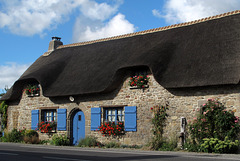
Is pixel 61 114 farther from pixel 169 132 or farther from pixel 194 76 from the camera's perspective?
pixel 194 76

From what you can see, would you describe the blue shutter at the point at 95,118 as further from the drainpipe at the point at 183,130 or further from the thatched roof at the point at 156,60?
the drainpipe at the point at 183,130

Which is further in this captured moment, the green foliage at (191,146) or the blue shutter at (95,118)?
the blue shutter at (95,118)

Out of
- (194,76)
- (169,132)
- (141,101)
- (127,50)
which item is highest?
(127,50)

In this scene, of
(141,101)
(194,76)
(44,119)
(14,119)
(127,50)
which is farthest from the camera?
(14,119)

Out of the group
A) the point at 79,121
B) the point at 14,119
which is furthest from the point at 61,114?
the point at 14,119

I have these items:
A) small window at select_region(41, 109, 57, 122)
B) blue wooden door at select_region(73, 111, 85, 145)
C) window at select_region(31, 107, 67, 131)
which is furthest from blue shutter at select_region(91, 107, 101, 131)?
small window at select_region(41, 109, 57, 122)

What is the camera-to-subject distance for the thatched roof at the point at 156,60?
1180 cm

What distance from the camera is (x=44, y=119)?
17.2 metres

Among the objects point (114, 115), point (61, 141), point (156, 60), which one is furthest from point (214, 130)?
point (61, 141)

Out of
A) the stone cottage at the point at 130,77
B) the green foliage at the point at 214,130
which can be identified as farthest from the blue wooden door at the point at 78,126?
the green foliage at the point at 214,130

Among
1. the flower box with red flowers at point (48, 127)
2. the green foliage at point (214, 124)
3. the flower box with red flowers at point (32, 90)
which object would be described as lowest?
the flower box with red flowers at point (48, 127)

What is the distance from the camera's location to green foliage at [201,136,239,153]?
34.8 ft

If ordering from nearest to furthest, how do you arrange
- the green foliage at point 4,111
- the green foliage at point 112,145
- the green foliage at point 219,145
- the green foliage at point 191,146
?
the green foliage at point 219,145, the green foliage at point 191,146, the green foliage at point 112,145, the green foliage at point 4,111

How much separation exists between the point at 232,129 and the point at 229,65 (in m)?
2.20
